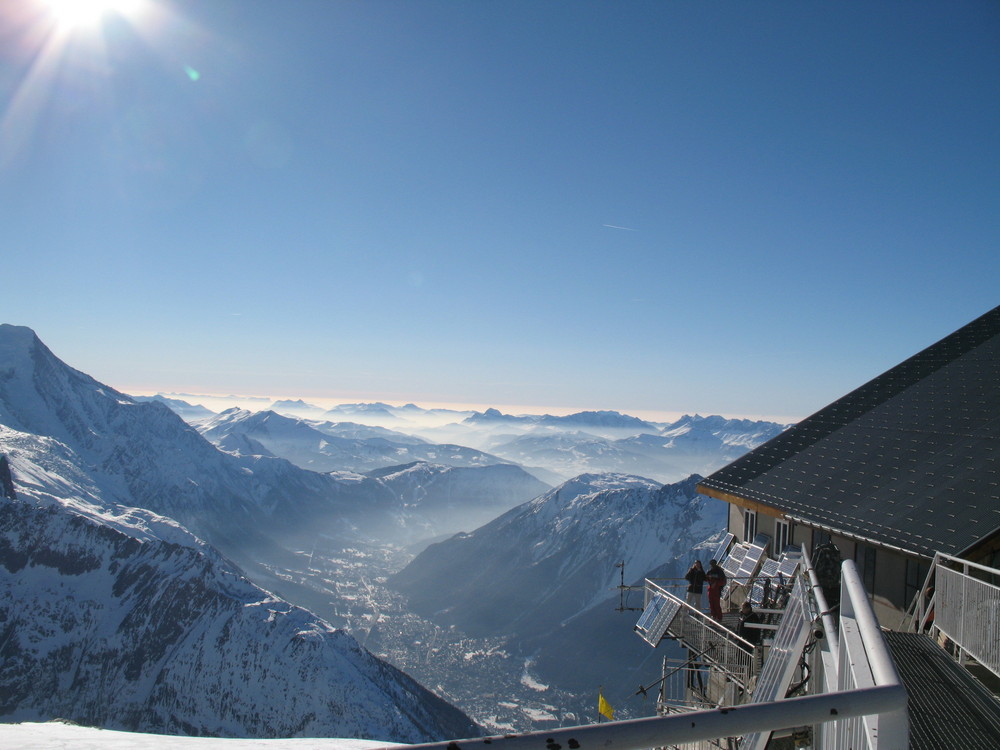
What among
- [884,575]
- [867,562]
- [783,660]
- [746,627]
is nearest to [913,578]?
[884,575]

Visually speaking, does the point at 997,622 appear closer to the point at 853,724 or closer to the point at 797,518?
the point at 853,724

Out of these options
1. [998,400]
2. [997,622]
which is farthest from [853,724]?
[998,400]

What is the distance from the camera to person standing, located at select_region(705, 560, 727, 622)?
48.8 ft

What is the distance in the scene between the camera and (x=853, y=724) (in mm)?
3811

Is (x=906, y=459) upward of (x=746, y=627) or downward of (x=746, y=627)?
upward

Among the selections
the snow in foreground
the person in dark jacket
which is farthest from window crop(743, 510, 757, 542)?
the snow in foreground

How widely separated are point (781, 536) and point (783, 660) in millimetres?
11437

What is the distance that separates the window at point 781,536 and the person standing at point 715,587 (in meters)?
2.17

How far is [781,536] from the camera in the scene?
17922 mm

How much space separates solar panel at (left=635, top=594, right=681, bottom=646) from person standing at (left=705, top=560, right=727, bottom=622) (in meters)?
0.97

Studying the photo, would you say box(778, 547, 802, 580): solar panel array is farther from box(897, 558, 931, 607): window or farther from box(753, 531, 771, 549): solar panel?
box(753, 531, 771, 549): solar panel

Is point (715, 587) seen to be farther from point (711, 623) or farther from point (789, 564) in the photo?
point (789, 564)

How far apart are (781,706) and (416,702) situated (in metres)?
197

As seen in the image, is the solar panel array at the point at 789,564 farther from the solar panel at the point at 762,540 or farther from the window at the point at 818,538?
the solar panel at the point at 762,540
